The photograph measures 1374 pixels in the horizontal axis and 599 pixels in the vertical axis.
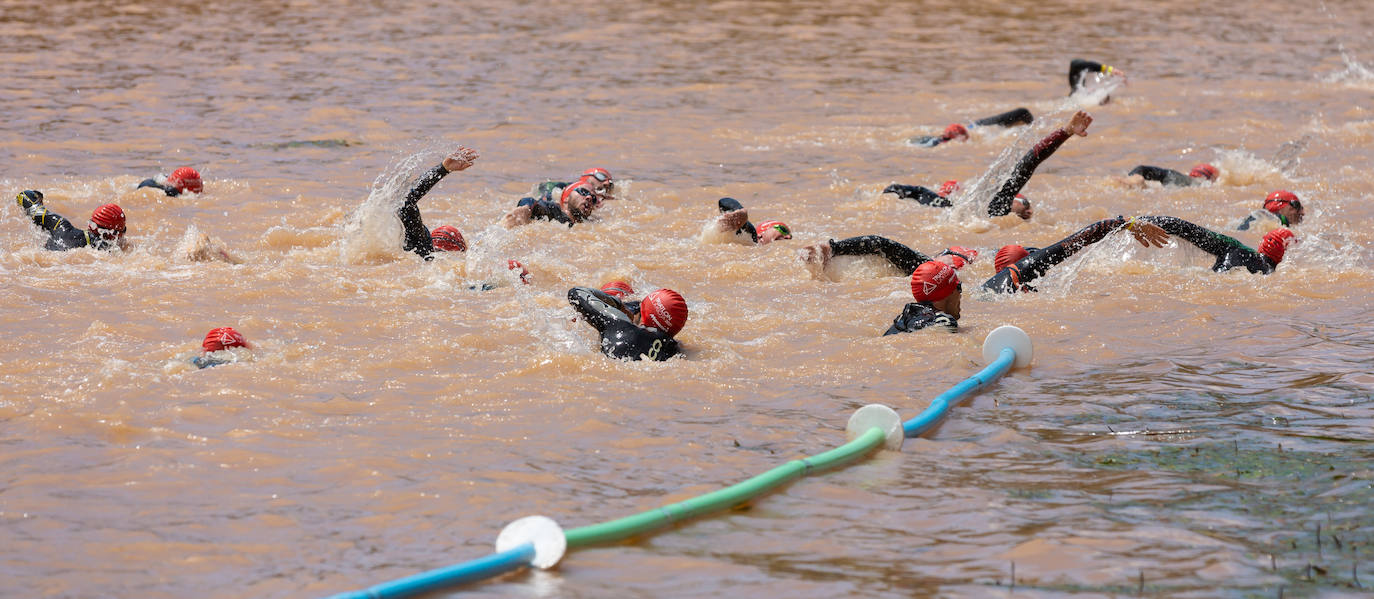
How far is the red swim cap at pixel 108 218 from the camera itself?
10.9 metres

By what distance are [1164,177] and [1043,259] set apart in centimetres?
524

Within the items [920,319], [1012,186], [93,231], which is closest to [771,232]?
[1012,186]

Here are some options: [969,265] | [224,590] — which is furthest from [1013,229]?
[224,590]

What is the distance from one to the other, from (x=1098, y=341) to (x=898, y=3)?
24361mm

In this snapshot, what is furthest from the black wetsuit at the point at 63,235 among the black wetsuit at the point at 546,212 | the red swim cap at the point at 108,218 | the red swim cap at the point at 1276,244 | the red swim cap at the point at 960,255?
the red swim cap at the point at 1276,244

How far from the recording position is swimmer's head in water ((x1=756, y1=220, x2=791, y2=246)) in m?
12.1

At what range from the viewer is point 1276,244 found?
1077 centimetres

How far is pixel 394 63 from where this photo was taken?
2303 centimetres

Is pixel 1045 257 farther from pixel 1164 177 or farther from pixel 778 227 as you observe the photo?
pixel 1164 177

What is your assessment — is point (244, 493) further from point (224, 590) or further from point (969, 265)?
point (969, 265)

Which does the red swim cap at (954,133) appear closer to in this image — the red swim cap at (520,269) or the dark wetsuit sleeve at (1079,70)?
the dark wetsuit sleeve at (1079,70)

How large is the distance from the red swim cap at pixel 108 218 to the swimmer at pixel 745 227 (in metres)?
5.19

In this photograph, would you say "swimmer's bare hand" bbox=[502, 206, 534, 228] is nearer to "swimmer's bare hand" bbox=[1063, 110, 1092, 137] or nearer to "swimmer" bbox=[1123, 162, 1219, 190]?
"swimmer's bare hand" bbox=[1063, 110, 1092, 137]

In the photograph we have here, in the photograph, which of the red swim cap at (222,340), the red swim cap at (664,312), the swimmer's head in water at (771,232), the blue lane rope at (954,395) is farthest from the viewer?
the swimmer's head in water at (771,232)
